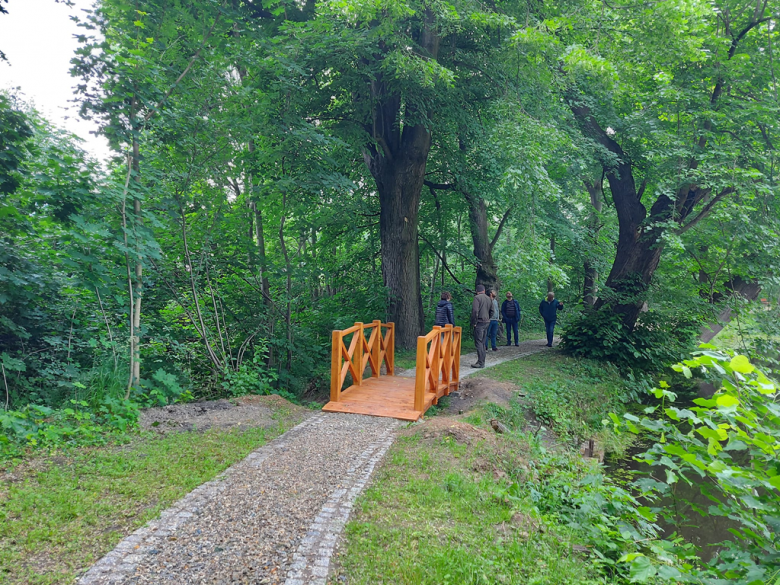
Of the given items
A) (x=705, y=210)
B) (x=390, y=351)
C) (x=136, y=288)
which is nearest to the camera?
(x=136, y=288)

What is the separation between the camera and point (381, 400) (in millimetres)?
6918

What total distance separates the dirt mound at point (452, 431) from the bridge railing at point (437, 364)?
648 millimetres

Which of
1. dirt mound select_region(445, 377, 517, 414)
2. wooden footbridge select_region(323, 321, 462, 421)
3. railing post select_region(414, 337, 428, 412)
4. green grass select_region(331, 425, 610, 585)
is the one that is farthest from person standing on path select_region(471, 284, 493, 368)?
green grass select_region(331, 425, 610, 585)

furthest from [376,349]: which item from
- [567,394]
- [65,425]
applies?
[65,425]

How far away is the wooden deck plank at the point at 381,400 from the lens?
6.37m

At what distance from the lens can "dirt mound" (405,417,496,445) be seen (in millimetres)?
5332

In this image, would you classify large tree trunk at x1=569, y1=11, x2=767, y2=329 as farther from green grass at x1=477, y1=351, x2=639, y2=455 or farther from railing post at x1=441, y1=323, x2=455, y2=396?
railing post at x1=441, y1=323, x2=455, y2=396

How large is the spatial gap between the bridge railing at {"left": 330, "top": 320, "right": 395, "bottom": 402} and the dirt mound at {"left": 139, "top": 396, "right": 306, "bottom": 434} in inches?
26.0

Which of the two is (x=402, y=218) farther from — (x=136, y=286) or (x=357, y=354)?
(x=136, y=286)

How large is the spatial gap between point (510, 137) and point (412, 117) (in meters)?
2.12

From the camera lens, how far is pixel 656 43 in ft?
30.5

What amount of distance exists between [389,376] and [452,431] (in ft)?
10.7

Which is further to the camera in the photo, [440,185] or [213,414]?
[440,185]

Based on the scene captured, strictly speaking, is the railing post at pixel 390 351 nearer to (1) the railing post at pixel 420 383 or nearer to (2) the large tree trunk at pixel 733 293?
(1) the railing post at pixel 420 383
